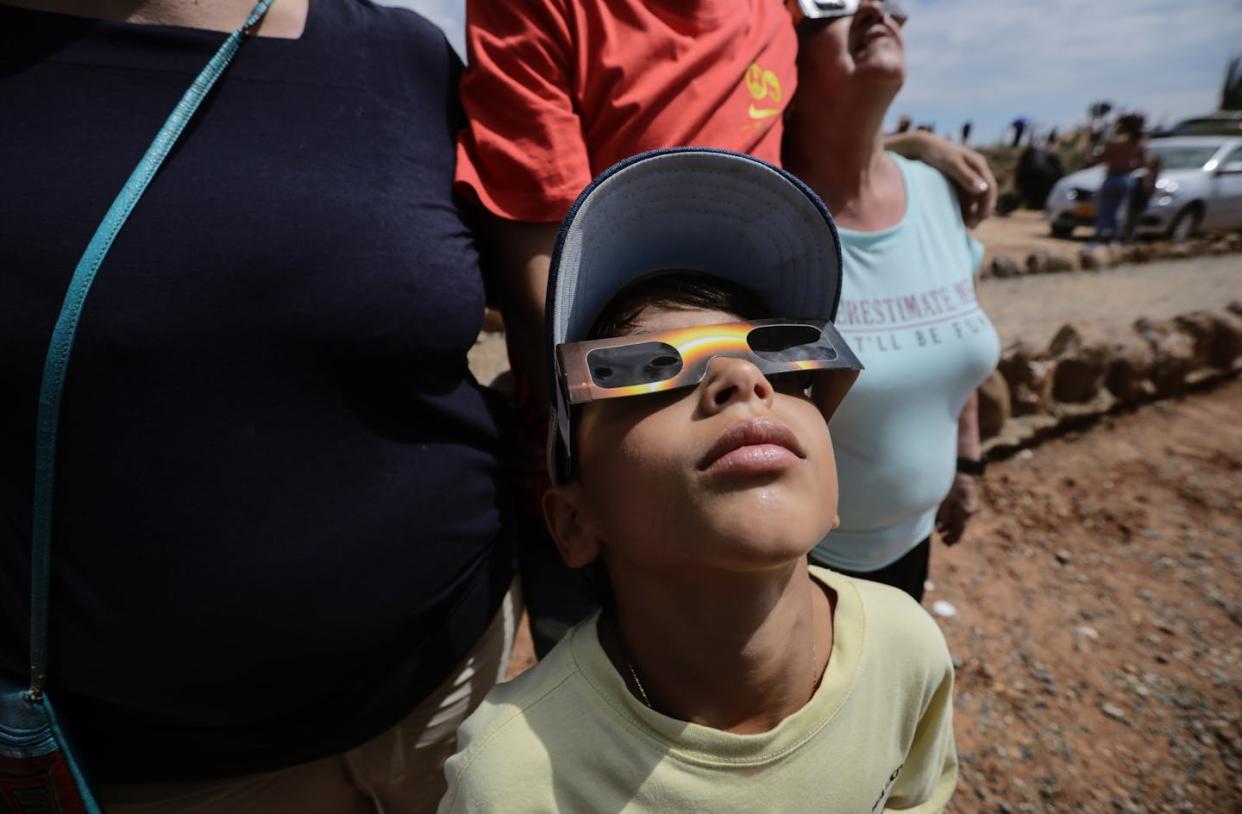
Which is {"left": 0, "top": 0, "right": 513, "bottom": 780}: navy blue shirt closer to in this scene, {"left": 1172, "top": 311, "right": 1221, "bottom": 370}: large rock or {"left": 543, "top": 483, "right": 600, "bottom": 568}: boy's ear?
{"left": 543, "top": 483, "right": 600, "bottom": 568}: boy's ear

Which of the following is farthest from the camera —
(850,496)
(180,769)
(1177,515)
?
(1177,515)

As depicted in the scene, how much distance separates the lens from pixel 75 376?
3.14ft

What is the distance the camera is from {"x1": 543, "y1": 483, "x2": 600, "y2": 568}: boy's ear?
1.08 meters

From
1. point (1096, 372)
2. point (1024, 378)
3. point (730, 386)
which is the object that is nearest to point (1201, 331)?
point (1096, 372)

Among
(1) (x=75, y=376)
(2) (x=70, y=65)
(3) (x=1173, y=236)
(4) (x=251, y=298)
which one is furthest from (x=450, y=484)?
(3) (x=1173, y=236)

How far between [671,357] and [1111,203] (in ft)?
42.0

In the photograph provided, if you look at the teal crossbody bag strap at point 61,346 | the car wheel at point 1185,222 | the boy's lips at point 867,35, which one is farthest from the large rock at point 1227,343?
the car wheel at point 1185,222

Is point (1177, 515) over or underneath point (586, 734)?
underneath

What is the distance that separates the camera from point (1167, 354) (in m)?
5.29

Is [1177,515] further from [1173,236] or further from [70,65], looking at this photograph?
[1173,236]

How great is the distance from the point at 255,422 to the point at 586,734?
657 millimetres

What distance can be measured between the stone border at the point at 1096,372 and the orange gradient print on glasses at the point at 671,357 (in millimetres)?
3818

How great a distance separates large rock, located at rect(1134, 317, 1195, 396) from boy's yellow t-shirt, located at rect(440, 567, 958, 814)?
5.45 metres

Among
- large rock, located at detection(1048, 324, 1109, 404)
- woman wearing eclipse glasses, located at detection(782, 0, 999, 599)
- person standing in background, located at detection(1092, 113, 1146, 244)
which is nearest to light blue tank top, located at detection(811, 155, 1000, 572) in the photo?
woman wearing eclipse glasses, located at detection(782, 0, 999, 599)
